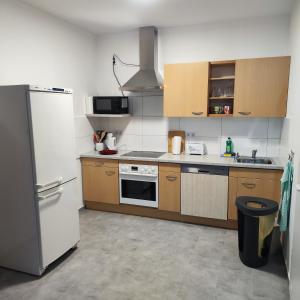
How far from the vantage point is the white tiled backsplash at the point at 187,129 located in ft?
11.3

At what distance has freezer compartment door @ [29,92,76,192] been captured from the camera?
2.18m

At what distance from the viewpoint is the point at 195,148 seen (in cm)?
365

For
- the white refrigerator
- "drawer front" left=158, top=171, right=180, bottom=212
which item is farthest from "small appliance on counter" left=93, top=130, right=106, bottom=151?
the white refrigerator

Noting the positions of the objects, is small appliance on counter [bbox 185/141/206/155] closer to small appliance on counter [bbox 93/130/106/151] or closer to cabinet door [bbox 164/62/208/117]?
cabinet door [bbox 164/62/208/117]

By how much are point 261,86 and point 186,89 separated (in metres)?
0.89

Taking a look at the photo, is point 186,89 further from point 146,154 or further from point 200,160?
point 146,154

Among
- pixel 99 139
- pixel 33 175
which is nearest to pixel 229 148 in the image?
pixel 99 139

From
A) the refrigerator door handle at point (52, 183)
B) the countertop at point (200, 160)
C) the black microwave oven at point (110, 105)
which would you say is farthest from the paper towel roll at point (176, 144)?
the refrigerator door handle at point (52, 183)

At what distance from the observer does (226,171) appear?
10.3 feet

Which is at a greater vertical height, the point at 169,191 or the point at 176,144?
the point at 176,144

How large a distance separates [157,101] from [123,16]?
3.97ft

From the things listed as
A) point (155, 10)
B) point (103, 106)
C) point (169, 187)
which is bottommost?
point (169, 187)

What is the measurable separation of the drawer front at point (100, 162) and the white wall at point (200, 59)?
58 cm

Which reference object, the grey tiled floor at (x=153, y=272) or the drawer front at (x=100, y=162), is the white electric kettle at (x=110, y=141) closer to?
the drawer front at (x=100, y=162)
